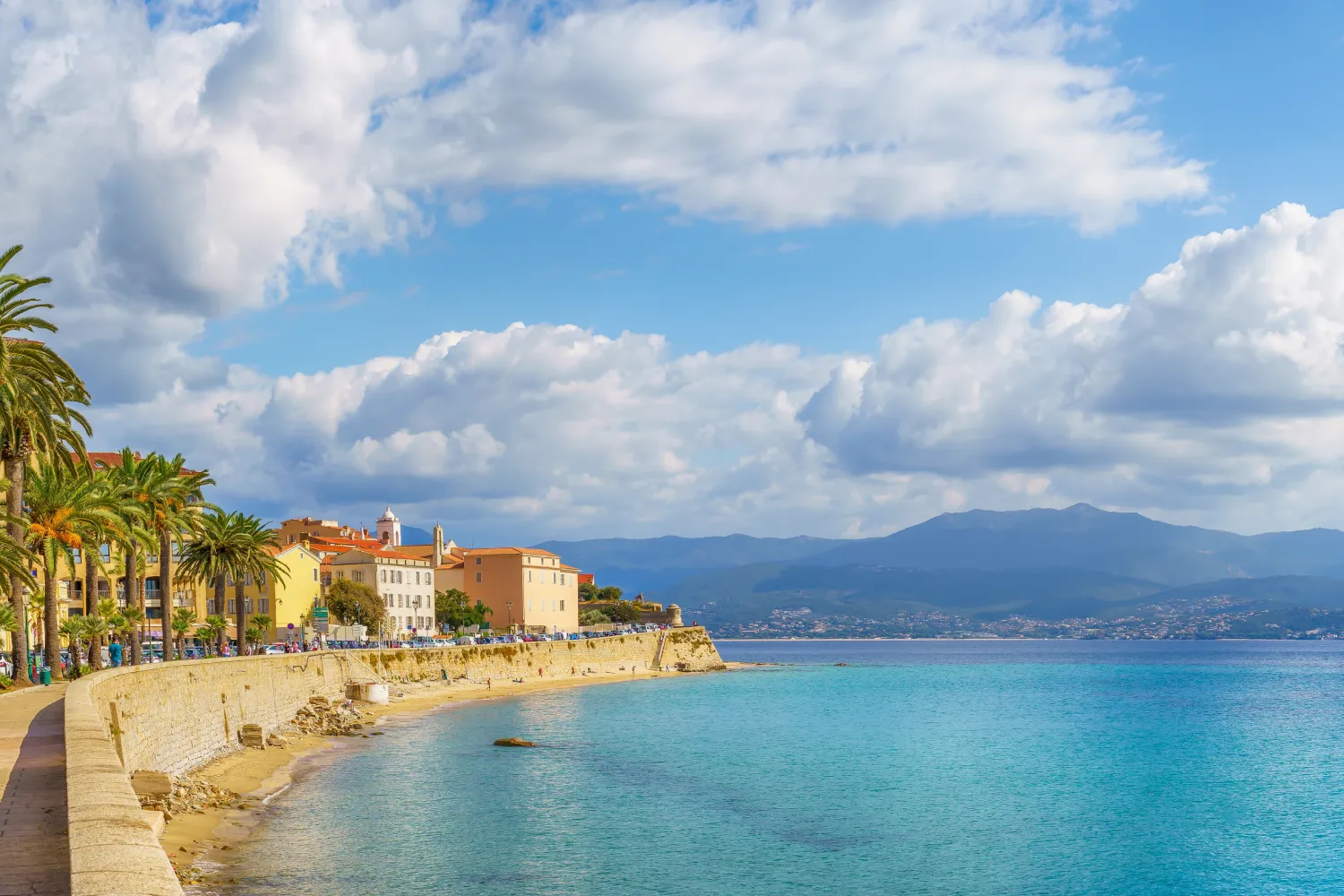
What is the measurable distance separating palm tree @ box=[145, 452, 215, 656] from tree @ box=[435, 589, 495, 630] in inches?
2866

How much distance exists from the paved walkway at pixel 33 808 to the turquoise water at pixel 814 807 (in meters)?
6.17

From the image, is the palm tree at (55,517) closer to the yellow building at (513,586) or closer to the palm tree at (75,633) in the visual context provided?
the palm tree at (75,633)

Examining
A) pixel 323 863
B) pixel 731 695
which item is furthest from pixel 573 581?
pixel 323 863

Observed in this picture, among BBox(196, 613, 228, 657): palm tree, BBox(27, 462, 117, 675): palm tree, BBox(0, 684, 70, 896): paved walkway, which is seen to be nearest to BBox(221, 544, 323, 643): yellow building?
BBox(196, 613, 228, 657): palm tree

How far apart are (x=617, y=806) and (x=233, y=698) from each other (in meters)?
18.0

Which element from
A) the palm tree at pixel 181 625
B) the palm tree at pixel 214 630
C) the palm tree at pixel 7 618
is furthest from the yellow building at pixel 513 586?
the palm tree at pixel 7 618

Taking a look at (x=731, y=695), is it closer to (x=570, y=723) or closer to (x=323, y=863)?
(x=570, y=723)

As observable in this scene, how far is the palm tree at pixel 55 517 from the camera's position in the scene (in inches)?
1736

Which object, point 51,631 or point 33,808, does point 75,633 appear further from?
point 33,808

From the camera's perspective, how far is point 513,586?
471 ft

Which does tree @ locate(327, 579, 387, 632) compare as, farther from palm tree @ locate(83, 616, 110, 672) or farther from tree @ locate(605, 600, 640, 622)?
palm tree @ locate(83, 616, 110, 672)

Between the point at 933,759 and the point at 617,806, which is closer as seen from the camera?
the point at 617,806

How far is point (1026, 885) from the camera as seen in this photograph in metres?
30.1

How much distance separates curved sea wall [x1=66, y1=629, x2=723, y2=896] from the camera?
31.9 ft
